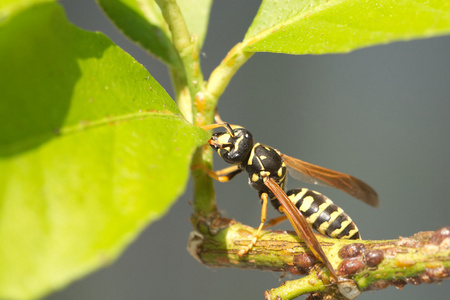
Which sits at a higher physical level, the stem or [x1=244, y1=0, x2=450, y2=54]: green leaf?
[x1=244, y1=0, x2=450, y2=54]: green leaf

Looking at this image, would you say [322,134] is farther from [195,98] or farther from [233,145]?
[195,98]

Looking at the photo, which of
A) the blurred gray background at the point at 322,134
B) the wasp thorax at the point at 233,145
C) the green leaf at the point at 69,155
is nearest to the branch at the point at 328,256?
the wasp thorax at the point at 233,145

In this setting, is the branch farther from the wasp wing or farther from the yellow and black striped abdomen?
the yellow and black striped abdomen

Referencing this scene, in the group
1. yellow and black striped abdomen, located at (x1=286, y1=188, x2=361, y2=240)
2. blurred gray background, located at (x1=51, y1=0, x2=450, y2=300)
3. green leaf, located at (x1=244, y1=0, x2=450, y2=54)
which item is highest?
green leaf, located at (x1=244, y1=0, x2=450, y2=54)

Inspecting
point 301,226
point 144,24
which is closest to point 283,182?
point 301,226

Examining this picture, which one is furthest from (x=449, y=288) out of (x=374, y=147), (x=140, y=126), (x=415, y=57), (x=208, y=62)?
(x=140, y=126)

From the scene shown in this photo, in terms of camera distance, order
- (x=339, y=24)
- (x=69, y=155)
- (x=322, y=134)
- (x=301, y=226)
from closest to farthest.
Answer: (x=69, y=155)
(x=339, y=24)
(x=301, y=226)
(x=322, y=134)

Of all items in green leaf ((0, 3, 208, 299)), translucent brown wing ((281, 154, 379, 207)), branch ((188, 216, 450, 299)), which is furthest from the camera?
translucent brown wing ((281, 154, 379, 207))

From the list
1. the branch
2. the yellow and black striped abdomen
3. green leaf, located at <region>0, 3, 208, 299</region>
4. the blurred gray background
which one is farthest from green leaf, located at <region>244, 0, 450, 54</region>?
the blurred gray background
